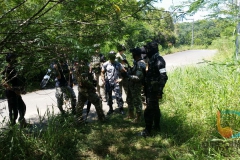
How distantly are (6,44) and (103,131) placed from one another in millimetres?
2572

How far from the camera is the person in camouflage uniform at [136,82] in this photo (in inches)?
170

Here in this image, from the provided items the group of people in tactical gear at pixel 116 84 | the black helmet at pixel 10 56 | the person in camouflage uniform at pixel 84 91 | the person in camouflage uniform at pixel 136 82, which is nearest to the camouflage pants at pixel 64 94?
the group of people in tactical gear at pixel 116 84

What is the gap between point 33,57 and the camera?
240 centimetres

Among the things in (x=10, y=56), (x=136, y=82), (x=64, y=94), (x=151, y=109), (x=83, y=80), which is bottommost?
(x=151, y=109)

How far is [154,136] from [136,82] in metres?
1.14

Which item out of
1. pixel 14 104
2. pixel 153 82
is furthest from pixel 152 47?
pixel 14 104

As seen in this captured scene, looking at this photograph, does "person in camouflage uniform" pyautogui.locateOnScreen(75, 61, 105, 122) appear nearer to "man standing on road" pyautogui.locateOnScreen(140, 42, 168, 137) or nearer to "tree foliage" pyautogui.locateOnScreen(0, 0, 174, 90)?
"man standing on road" pyautogui.locateOnScreen(140, 42, 168, 137)

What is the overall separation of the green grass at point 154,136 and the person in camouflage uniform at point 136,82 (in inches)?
13.0

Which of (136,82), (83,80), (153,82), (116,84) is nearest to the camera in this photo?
(153,82)

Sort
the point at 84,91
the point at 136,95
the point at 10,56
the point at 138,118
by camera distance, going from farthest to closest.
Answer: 1. the point at 138,118
2. the point at 136,95
3. the point at 84,91
4. the point at 10,56

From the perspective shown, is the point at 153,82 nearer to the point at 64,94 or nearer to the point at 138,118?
the point at 138,118

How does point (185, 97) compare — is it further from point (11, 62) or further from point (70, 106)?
point (11, 62)

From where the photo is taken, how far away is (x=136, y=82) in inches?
174

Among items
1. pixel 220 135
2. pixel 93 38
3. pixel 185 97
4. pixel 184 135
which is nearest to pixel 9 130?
pixel 93 38
